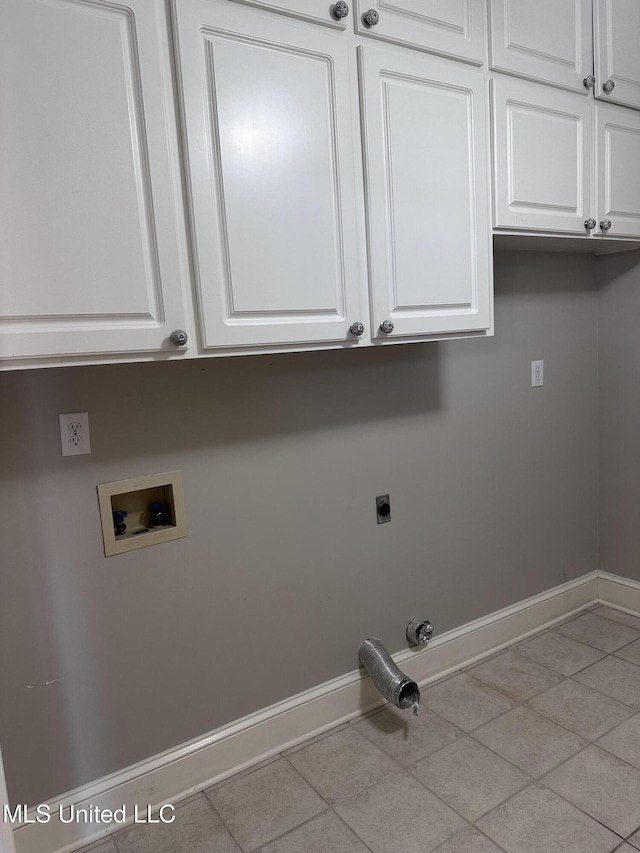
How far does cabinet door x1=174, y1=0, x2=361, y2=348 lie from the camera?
134cm

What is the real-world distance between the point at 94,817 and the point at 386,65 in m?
2.14

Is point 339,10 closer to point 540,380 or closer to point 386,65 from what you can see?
point 386,65

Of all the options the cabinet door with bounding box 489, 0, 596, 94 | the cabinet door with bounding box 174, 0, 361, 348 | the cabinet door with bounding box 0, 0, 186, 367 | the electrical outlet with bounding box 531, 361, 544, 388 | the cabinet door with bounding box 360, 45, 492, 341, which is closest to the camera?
the cabinet door with bounding box 0, 0, 186, 367

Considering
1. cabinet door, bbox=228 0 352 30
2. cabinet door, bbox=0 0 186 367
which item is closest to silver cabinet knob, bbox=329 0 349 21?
cabinet door, bbox=228 0 352 30

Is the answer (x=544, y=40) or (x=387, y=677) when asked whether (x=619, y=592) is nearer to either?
(x=387, y=677)

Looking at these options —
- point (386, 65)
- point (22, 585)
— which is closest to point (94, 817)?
point (22, 585)

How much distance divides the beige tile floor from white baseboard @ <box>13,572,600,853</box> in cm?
5

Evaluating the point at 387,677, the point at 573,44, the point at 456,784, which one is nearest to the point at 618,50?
the point at 573,44

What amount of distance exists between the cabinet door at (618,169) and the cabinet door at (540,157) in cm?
7

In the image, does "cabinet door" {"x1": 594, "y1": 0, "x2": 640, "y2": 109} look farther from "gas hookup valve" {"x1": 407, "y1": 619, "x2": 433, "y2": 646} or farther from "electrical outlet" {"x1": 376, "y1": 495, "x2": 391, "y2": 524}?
"gas hookup valve" {"x1": 407, "y1": 619, "x2": 433, "y2": 646}

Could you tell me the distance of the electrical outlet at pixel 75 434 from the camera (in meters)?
1.53

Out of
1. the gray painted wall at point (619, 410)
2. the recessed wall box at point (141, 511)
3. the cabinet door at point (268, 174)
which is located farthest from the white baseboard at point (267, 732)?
the cabinet door at point (268, 174)

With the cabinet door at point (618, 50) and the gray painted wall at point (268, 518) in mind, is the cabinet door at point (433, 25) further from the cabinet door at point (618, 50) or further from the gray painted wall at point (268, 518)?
the gray painted wall at point (268, 518)

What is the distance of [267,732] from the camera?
190 cm
